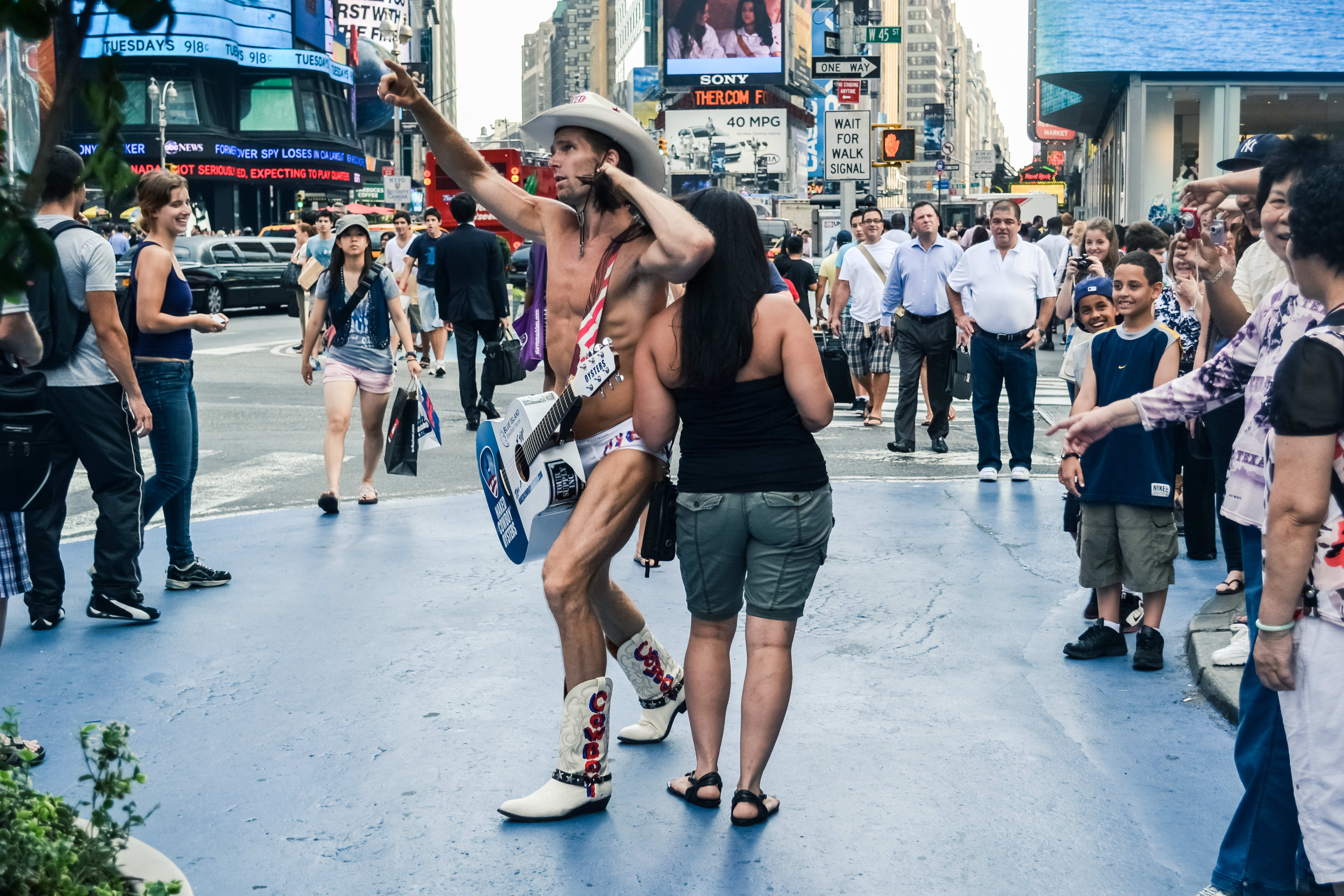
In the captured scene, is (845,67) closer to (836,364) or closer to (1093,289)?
(836,364)

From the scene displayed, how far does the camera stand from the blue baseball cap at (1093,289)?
7164 millimetres

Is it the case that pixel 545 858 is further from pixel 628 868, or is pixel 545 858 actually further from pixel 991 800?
pixel 991 800

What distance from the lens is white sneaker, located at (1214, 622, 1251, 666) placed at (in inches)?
207

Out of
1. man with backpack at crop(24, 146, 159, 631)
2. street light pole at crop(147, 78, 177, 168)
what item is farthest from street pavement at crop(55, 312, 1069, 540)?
street light pole at crop(147, 78, 177, 168)

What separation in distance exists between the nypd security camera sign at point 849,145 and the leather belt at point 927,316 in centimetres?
744

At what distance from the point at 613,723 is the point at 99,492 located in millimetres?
2705

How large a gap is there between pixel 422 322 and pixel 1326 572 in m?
16.4

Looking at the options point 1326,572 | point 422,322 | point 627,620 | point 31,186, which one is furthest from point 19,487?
point 422,322

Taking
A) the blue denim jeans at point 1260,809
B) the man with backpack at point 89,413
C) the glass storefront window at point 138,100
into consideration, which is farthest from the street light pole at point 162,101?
the blue denim jeans at point 1260,809

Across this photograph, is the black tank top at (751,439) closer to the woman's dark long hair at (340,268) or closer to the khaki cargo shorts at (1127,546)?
the khaki cargo shorts at (1127,546)

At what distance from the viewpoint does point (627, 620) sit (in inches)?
183

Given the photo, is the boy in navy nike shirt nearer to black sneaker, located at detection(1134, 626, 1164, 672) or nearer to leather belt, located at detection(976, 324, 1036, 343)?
black sneaker, located at detection(1134, 626, 1164, 672)

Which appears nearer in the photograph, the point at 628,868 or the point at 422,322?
the point at 628,868

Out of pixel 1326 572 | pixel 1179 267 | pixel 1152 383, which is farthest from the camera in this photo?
pixel 1179 267
